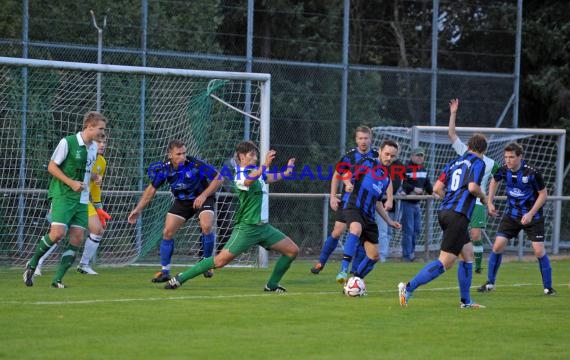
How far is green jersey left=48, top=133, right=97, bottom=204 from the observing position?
1197cm

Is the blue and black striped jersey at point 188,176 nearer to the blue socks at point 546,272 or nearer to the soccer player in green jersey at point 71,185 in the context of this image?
the soccer player in green jersey at point 71,185

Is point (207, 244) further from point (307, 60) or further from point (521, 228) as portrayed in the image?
point (307, 60)

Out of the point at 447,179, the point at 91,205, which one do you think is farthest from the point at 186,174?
the point at 447,179

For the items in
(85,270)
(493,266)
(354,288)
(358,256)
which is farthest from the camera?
(85,270)

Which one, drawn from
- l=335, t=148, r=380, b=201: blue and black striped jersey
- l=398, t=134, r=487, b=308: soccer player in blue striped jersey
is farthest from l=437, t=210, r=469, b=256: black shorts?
l=335, t=148, r=380, b=201: blue and black striped jersey

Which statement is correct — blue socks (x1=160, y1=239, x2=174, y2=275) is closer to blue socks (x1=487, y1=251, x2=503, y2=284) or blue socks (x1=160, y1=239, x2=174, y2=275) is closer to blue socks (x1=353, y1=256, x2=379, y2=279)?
blue socks (x1=353, y1=256, x2=379, y2=279)

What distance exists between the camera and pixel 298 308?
1072 centimetres

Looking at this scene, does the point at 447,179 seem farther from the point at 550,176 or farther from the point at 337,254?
the point at 550,176

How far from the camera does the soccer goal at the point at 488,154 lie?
66.6ft

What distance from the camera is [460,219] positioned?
35.5 ft

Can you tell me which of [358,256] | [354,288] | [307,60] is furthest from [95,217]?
[307,60]

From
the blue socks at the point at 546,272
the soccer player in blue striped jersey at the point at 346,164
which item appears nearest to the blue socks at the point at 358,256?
the soccer player in blue striped jersey at the point at 346,164

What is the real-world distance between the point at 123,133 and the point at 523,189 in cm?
665

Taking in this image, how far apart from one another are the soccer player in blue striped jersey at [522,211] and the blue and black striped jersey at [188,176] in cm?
385
